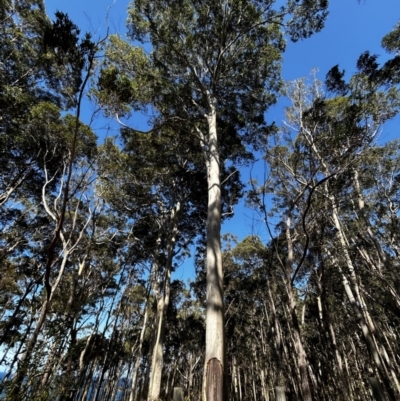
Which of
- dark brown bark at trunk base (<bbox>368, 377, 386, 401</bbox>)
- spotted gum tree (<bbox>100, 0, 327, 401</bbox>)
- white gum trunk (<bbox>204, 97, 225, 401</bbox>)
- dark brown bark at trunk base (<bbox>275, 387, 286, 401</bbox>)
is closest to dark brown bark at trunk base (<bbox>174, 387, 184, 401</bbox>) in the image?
white gum trunk (<bbox>204, 97, 225, 401</bbox>)

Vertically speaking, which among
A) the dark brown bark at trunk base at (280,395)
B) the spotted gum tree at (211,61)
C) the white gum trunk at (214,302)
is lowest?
the dark brown bark at trunk base at (280,395)

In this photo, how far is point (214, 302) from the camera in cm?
323

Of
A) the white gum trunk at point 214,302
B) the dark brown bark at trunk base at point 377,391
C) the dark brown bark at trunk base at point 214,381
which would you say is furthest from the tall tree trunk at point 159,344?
the dark brown bark at trunk base at point 377,391

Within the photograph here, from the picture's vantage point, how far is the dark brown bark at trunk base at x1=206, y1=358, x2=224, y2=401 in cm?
239

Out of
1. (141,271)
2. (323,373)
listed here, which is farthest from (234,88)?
(323,373)

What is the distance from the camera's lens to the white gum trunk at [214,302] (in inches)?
97.7

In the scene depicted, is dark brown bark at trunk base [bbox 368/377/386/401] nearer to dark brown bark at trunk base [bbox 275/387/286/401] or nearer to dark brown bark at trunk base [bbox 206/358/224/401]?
dark brown bark at trunk base [bbox 275/387/286/401]

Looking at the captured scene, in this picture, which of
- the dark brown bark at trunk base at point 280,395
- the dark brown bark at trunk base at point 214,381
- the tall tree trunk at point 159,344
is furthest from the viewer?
the tall tree trunk at point 159,344

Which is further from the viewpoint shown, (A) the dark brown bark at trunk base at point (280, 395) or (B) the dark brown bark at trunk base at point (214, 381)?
(A) the dark brown bark at trunk base at point (280, 395)

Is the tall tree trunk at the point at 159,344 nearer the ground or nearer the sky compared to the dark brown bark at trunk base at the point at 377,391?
nearer the sky

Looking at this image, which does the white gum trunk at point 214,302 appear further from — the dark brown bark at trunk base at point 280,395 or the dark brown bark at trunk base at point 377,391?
the dark brown bark at trunk base at point 377,391

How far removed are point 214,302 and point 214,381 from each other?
35.0 inches

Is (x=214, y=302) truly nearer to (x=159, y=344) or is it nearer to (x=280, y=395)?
(x=280, y=395)

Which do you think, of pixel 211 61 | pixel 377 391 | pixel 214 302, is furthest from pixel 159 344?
pixel 211 61
